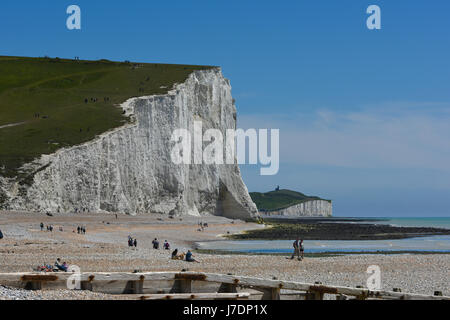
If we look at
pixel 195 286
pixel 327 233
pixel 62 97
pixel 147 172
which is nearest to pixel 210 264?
pixel 195 286

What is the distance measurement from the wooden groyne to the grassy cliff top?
51.3 metres

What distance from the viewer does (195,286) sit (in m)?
12.9

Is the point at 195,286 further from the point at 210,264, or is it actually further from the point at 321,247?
the point at 321,247

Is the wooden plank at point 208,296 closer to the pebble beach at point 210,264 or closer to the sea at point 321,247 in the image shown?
the pebble beach at point 210,264

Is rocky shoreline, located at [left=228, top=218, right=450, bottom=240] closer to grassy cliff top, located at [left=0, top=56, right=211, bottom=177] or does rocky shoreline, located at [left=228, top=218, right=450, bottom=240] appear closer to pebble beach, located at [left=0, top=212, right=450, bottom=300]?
pebble beach, located at [left=0, top=212, right=450, bottom=300]

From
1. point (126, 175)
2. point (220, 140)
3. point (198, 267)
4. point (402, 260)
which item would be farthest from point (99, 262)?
point (220, 140)

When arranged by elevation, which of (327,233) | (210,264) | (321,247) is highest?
(327,233)

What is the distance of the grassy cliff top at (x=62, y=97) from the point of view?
68.8 m

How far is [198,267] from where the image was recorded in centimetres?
2555

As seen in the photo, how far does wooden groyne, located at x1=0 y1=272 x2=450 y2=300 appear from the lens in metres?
12.0

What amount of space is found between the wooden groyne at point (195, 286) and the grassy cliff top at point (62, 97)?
51.3 m

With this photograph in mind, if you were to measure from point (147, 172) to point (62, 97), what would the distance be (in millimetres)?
27344

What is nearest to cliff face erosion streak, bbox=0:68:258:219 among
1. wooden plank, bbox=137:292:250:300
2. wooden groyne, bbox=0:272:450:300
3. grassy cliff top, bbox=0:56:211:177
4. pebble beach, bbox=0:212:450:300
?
grassy cliff top, bbox=0:56:211:177

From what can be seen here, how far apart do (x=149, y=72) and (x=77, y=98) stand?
14.8m
